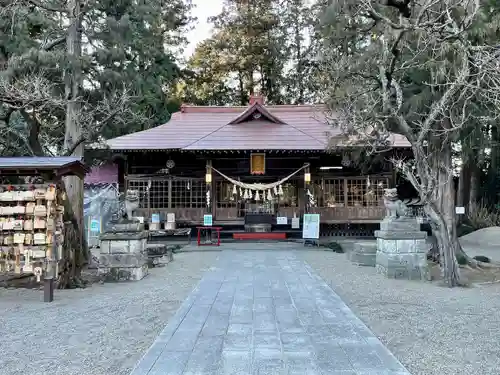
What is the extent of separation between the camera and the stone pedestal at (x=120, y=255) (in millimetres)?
8438

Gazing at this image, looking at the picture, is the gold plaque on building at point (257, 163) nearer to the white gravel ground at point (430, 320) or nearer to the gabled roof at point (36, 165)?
the white gravel ground at point (430, 320)

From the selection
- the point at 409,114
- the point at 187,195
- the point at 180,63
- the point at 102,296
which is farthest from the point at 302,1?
the point at 102,296

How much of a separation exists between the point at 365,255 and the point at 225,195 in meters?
7.32

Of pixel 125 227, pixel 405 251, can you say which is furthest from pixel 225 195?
pixel 405 251

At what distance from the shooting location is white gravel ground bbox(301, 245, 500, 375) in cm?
400

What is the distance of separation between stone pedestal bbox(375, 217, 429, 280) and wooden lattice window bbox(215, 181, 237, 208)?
8.56 meters

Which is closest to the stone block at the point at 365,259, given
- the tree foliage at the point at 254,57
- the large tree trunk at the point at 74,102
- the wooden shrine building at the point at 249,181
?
the wooden shrine building at the point at 249,181

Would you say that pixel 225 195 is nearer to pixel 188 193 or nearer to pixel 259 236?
pixel 188 193

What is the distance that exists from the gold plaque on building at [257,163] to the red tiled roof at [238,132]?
53 cm

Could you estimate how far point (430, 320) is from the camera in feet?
17.7

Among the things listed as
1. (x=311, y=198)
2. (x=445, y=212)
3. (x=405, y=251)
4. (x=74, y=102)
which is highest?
(x=74, y=102)

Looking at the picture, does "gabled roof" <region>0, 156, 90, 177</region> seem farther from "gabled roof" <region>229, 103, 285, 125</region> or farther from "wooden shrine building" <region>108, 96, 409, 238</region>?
"gabled roof" <region>229, 103, 285, 125</region>

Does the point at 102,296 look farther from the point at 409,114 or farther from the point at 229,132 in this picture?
the point at 229,132

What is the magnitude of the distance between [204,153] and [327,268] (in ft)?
24.3
